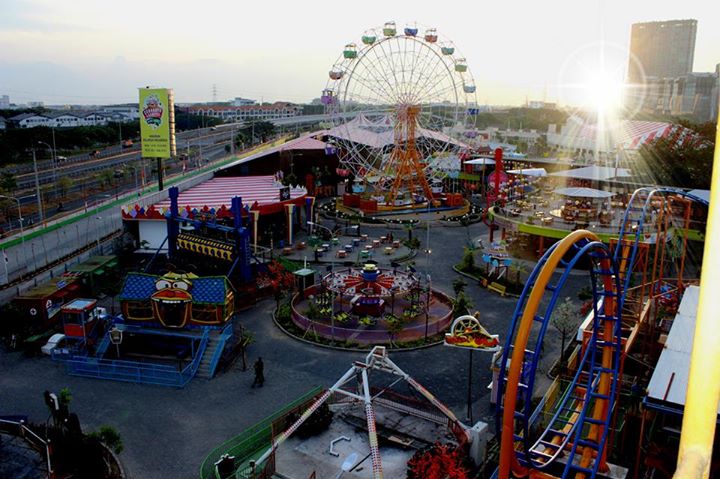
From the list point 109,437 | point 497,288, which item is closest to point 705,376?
point 109,437

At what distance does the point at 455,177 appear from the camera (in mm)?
69062

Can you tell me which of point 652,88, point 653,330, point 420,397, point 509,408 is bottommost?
point 420,397

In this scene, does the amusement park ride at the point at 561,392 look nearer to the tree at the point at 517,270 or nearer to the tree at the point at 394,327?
the tree at the point at 394,327

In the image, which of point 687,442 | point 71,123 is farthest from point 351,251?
point 71,123

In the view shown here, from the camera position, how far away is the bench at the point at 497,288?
33.5 m

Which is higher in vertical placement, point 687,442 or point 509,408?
point 687,442

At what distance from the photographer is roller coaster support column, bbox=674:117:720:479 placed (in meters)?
2.57

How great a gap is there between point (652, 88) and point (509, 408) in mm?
175030

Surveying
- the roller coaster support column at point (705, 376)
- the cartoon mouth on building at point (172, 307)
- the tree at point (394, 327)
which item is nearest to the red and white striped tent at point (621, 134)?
the tree at point (394, 327)

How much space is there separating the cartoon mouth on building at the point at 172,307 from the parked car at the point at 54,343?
402 cm

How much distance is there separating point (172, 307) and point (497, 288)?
1742cm

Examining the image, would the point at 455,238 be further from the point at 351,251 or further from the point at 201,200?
the point at 201,200

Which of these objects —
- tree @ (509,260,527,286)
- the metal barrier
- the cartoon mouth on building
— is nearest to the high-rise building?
tree @ (509,260,527,286)

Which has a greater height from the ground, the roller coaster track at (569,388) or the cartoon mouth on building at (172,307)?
the roller coaster track at (569,388)
